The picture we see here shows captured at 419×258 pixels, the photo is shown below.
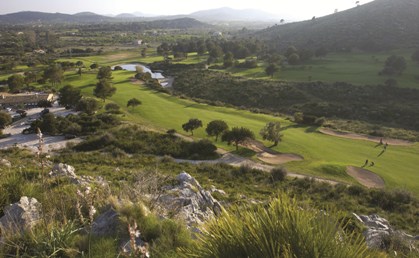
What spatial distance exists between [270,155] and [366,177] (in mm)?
7495

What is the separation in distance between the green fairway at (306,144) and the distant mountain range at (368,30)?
60353 millimetres

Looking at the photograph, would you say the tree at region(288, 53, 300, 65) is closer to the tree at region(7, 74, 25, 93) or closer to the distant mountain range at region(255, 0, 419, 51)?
the distant mountain range at region(255, 0, 419, 51)

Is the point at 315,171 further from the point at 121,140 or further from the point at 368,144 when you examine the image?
the point at 121,140

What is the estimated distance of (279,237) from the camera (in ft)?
11.1

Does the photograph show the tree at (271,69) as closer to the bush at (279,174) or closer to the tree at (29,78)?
the bush at (279,174)

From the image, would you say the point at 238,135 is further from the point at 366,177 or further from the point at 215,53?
the point at 215,53

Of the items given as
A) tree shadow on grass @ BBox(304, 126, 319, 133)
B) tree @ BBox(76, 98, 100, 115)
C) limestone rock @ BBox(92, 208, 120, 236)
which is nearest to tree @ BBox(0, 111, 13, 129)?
tree @ BBox(76, 98, 100, 115)

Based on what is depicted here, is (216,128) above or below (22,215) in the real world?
below

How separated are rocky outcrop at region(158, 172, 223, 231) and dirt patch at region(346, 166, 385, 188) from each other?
1514cm

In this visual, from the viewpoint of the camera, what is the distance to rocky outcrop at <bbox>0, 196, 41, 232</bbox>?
17.3 ft

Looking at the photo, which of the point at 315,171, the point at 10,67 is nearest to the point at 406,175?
the point at 315,171

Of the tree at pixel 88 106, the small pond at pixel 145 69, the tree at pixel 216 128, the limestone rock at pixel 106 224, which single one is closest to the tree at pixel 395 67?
the tree at pixel 216 128

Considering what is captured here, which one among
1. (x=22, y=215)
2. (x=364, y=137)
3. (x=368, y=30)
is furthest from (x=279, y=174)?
(x=368, y=30)

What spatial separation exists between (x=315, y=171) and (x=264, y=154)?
15.9 feet
